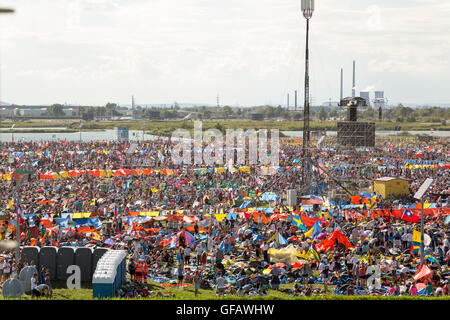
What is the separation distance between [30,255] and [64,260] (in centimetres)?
109

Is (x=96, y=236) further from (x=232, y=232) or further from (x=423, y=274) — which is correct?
(x=423, y=274)

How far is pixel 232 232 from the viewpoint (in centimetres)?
2194

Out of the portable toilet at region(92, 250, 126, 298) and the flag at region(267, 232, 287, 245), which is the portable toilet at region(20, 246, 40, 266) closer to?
the portable toilet at region(92, 250, 126, 298)

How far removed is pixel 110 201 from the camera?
101ft

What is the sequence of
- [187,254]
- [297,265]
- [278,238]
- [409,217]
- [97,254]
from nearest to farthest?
[97,254]
[297,265]
[187,254]
[278,238]
[409,217]

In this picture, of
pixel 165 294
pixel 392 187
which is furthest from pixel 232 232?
pixel 392 187

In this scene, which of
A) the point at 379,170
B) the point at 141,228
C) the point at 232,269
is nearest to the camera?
the point at 232,269

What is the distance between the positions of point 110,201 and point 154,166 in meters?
18.0

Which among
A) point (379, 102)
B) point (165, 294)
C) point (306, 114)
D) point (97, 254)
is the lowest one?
point (165, 294)

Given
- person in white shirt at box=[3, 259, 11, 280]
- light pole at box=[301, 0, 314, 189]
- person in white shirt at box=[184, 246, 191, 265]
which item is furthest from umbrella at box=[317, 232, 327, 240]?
light pole at box=[301, 0, 314, 189]

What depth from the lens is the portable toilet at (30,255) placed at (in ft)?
54.3

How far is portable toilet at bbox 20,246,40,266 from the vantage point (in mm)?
16562
